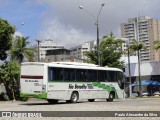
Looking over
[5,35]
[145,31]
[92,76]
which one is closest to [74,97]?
[92,76]

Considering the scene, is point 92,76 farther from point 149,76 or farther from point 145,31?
point 145,31

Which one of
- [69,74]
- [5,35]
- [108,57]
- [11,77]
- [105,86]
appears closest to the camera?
[69,74]

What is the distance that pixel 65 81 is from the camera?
3011 cm

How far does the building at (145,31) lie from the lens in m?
135

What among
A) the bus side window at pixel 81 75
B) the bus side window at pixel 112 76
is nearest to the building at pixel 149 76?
the bus side window at pixel 112 76

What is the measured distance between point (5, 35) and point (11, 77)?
13.8ft

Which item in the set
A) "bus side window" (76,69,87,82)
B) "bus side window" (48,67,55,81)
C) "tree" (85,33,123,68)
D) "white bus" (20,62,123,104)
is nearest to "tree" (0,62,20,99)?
"white bus" (20,62,123,104)

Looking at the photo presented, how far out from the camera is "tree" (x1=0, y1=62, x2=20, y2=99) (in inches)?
1532

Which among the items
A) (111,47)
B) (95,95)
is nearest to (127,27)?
(111,47)

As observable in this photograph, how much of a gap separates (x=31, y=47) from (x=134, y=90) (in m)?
25.6

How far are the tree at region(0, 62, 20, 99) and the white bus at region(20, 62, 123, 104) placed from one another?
8.68 m

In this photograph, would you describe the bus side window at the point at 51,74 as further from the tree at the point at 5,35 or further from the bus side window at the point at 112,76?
the tree at the point at 5,35

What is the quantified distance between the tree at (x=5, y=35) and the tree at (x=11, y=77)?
1.72m

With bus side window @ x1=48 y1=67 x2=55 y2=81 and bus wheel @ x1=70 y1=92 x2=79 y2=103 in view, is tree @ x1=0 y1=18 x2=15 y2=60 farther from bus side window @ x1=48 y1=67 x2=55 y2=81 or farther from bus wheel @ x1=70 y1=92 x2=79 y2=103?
bus side window @ x1=48 y1=67 x2=55 y2=81
